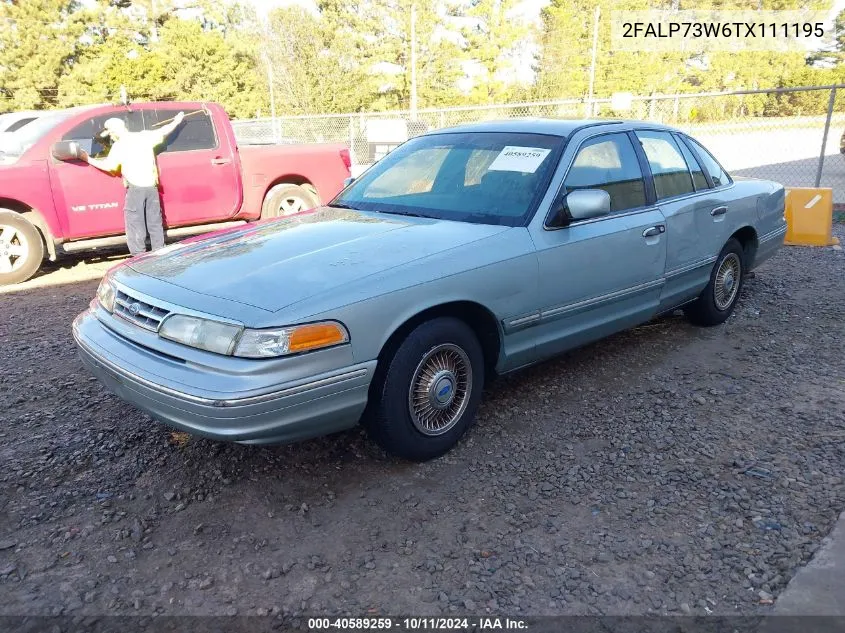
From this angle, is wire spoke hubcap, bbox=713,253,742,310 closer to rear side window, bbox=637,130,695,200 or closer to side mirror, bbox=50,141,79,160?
rear side window, bbox=637,130,695,200

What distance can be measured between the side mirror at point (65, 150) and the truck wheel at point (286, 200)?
229 centimetres

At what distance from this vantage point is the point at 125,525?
2.90 m

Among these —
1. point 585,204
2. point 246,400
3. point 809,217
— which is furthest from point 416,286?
point 809,217

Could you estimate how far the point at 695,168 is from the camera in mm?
4965

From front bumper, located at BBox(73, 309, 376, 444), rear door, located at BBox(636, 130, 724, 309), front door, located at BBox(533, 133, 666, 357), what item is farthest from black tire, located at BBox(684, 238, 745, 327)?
front bumper, located at BBox(73, 309, 376, 444)

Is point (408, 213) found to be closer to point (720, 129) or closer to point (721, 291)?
point (721, 291)

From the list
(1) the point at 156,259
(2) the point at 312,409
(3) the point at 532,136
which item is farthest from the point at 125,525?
(3) the point at 532,136

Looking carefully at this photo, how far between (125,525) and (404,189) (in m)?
2.44

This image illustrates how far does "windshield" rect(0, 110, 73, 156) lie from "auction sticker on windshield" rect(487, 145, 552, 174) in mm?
5660

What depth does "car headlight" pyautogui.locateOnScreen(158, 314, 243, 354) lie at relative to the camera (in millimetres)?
2727

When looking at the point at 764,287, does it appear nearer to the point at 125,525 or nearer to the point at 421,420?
the point at 421,420

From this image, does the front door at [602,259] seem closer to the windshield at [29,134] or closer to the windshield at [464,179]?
the windshield at [464,179]

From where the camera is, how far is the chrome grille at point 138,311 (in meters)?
2.97

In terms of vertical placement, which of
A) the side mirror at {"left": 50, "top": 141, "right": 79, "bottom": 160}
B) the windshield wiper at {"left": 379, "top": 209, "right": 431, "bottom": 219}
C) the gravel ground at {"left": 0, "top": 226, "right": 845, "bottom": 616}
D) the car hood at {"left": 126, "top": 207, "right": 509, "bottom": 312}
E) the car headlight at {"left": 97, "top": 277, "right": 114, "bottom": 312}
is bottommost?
the gravel ground at {"left": 0, "top": 226, "right": 845, "bottom": 616}
